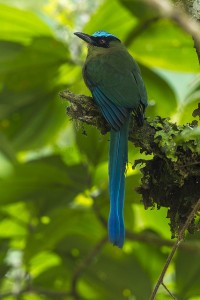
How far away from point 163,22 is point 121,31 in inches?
7.1

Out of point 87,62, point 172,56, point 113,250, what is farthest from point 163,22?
point 113,250

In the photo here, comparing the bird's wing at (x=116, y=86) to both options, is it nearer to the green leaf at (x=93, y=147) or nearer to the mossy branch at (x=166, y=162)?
the mossy branch at (x=166, y=162)

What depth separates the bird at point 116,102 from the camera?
5.56 ft

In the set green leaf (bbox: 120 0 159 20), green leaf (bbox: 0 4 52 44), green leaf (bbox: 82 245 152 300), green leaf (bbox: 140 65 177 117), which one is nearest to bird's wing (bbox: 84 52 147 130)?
green leaf (bbox: 120 0 159 20)

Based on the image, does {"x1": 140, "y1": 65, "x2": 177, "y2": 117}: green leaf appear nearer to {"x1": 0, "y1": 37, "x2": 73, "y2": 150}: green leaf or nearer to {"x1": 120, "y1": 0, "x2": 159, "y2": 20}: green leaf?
{"x1": 120, "y1": 0, "x2": 159, "y2": 20}: green leaf

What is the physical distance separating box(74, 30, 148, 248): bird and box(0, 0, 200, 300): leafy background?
358mm

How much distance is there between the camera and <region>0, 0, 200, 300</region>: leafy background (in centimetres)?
246

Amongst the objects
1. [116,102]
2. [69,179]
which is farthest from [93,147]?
[116,102]

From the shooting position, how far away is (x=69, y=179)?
2424mm

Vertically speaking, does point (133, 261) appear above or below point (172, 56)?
below

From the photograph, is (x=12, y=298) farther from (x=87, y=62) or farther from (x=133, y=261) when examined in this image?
(x=87, y=62)

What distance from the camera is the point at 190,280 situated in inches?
97.4

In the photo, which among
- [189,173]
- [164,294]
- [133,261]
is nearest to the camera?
[189,173]

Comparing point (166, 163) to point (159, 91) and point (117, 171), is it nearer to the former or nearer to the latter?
point (117, 171)
